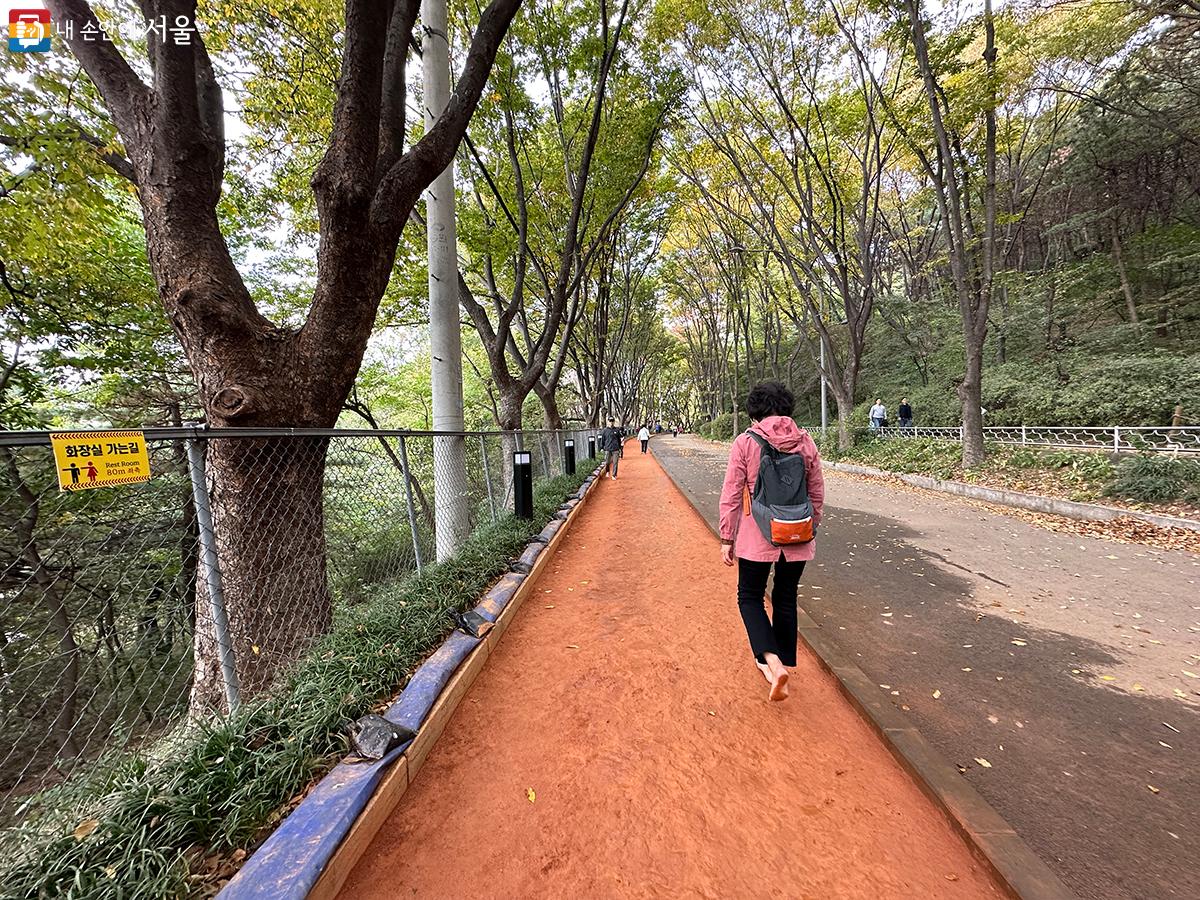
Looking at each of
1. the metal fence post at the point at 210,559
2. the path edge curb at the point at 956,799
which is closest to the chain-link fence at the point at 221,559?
the metal fence post at the point at 210,559

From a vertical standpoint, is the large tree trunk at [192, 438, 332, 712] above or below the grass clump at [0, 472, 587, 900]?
above

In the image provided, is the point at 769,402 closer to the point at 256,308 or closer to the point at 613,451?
the point at 256,308

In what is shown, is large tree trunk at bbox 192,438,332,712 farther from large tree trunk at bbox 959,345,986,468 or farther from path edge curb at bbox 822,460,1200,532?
large tree trunk at bbox 959,345,986,468

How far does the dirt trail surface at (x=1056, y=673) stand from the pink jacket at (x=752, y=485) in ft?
3.98

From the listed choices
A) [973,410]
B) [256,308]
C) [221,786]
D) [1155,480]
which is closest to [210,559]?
[221,786]

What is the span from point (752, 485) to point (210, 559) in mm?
2932

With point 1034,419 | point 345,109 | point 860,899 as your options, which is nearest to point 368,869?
point 860,899

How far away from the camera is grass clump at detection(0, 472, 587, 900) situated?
4.57 feet

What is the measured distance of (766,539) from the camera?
2686 mm

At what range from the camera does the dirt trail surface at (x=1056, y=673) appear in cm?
188

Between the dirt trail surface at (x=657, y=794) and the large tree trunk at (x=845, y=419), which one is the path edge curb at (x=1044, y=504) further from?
the dirt trail surface at (x=657, y=794)

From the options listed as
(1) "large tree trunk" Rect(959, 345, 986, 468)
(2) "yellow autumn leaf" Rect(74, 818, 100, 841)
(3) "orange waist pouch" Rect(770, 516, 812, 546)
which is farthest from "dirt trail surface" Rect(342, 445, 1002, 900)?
(1) "large tree trunk" Rect(959, 345, 986, 468)

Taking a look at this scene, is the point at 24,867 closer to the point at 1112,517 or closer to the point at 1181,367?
the point at 1112,517

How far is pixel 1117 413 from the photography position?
432 inches
